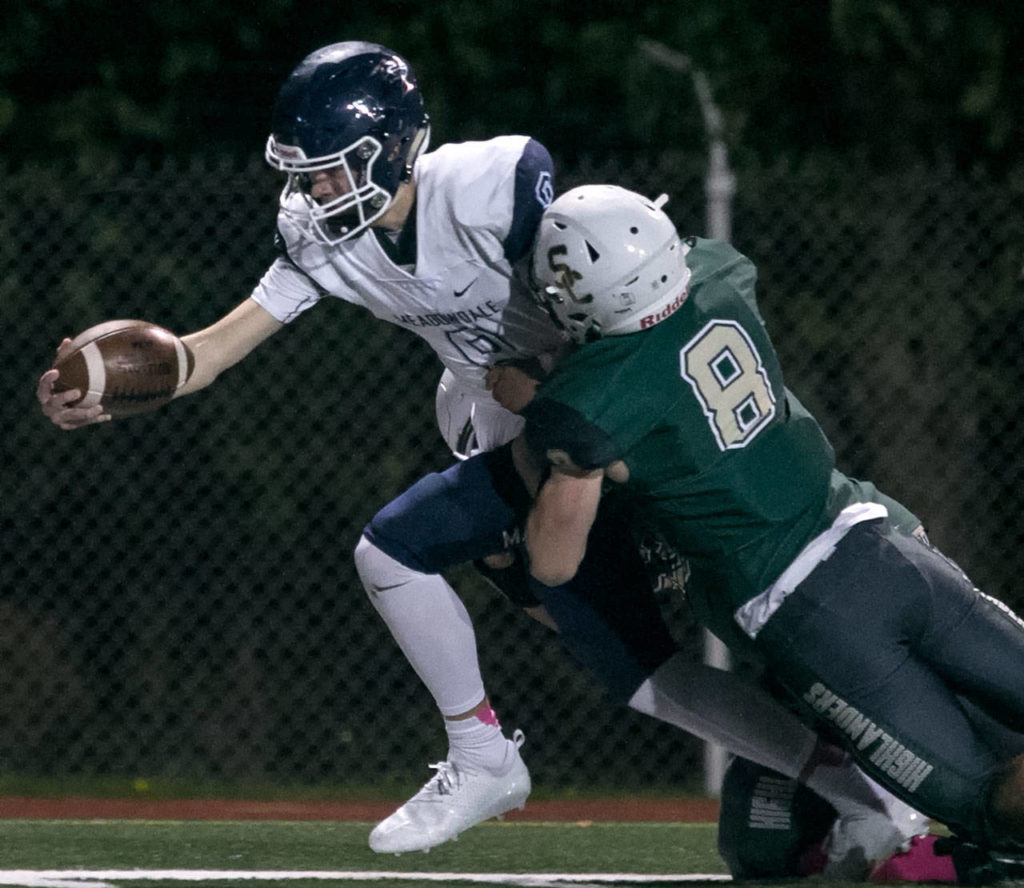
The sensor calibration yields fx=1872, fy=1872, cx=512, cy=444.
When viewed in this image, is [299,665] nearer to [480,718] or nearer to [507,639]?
[507,639]

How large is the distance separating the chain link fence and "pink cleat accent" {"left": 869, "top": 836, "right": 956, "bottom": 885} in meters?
Answer: 2.05

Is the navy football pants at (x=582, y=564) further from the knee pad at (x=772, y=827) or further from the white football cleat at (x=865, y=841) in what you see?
the white football cleat at (x=865, y=841)

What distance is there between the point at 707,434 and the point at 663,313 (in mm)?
240

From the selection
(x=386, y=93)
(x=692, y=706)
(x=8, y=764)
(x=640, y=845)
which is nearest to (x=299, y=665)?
(x=8, y=764)

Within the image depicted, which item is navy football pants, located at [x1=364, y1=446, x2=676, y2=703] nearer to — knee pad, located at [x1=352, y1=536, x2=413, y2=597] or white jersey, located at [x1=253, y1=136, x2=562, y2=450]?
knee pad, located at [x1=352, y1=536, x2=413, y2=597]

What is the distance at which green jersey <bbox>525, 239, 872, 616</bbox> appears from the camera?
339cm

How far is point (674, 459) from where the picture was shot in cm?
347

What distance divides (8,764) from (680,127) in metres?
3.96

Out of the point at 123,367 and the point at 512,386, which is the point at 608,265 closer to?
the point at 512,386

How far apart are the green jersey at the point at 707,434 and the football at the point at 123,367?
35.7 inches

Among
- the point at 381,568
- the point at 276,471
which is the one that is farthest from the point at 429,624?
the point at 276,471

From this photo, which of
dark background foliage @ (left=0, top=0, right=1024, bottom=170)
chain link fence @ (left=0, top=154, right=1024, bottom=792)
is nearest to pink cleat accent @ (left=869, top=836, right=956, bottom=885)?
chain link fence @ (left=0, top=154, right=1024, bottom=792)

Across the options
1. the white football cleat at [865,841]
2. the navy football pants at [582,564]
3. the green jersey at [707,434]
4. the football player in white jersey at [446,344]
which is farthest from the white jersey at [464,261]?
the white football cleat at [865,841]

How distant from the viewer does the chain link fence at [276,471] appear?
18.7ft
